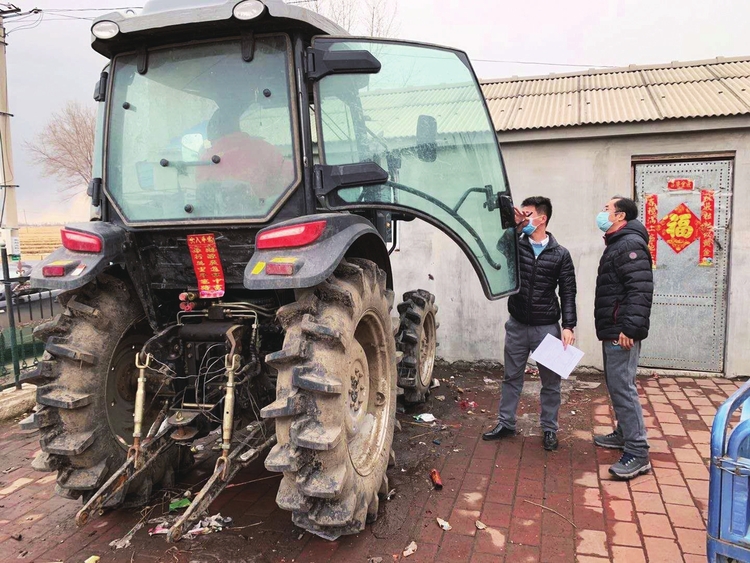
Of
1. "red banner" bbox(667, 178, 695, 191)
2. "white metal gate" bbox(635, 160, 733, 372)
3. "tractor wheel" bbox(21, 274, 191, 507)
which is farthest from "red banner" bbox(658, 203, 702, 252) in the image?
"tractor wheel" bbox(21, 274, 191, 507)

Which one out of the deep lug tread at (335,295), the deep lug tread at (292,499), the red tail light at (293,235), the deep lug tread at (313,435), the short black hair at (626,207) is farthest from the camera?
the short black hair at (626,207)

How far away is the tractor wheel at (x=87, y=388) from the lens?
3088 millimetres

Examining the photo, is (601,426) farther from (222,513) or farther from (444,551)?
(222,513)

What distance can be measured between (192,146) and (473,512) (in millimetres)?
2807

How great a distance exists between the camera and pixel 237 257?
10.7 feet

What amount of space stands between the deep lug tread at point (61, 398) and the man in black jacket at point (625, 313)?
3469 millimetres

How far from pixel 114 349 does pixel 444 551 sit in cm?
226

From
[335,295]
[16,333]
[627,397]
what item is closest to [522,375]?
[627,397]

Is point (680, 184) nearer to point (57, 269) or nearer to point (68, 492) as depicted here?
point (57, 269)

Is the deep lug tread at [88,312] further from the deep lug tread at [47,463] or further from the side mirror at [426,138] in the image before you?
the side mirror at [426,138]

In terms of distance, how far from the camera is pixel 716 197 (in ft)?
19.5

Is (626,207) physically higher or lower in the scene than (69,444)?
higher

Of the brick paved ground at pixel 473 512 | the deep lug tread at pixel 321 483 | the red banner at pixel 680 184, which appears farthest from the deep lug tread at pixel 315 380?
the red banner at pixel 680 184

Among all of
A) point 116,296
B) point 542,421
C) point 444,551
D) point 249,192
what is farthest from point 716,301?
point 116,296
